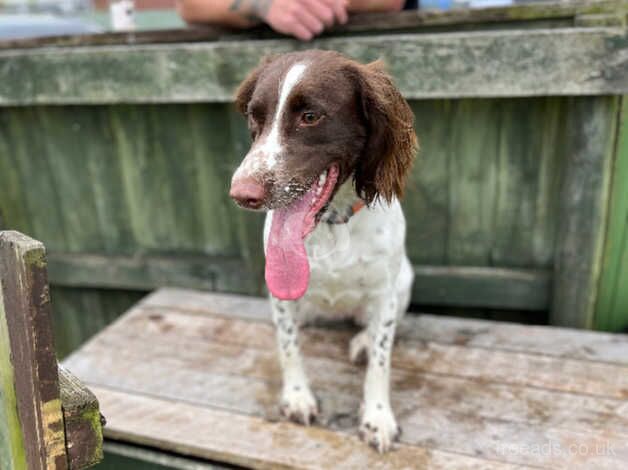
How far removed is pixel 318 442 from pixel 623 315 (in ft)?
5.05

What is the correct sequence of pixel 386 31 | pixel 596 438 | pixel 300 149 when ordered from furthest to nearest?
1. pixel 386 31
2. pixel 596 438
3. pixel 300 149

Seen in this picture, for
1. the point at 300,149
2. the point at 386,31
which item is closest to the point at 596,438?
the point at 300,149

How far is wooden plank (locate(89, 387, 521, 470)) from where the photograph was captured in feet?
5.76

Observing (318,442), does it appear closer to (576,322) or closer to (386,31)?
(576,322)

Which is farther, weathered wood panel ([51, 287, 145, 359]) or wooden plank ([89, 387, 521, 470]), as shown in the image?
weathered wood panel ([51, 287, 145, 359])

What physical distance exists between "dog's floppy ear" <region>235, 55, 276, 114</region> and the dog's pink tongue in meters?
0.41

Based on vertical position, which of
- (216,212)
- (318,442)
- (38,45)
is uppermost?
(38,45)

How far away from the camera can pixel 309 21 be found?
217 cm

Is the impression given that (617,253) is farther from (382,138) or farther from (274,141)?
(274,141)

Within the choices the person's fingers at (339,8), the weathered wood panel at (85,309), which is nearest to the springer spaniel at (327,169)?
the person's fingers at (339,8)

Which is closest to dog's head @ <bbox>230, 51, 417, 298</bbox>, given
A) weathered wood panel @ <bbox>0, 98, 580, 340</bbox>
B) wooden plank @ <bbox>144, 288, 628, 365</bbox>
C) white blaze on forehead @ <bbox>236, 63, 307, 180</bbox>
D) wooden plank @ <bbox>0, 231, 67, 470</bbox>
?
white blaze on forehead @ <bbox>236, 63, 307, 180</bbox>

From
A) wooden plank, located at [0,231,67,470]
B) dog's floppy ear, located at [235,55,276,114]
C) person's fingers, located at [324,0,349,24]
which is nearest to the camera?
wooden plank, located at [0,231,67,470]

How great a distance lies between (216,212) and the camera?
2789mm

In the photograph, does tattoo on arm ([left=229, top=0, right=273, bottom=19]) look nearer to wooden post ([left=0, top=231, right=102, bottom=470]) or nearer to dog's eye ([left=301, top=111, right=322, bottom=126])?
dog's eye ([left=301, top=111, right=322, bottom=126])
